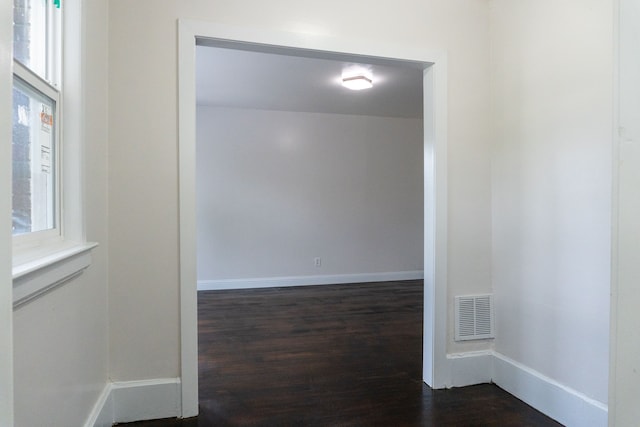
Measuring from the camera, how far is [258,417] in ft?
6.13

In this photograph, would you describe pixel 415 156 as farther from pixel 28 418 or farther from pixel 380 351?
pixel 28 418

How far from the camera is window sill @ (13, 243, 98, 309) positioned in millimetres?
862

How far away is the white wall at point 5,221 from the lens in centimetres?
50

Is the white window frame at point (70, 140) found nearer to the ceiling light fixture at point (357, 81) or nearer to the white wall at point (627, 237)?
the white wall at point (627, 237)

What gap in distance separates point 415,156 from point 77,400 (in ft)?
17.8

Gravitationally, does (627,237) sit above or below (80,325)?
above

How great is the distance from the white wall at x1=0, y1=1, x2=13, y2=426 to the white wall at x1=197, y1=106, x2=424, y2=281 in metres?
4.64

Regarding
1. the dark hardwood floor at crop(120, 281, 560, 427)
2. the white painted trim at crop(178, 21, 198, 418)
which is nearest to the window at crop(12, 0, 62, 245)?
the white painted trim at crop(178, 21, 198, 418)

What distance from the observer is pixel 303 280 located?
531 centimetres

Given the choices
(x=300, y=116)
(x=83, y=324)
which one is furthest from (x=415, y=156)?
(x=83, y=324)

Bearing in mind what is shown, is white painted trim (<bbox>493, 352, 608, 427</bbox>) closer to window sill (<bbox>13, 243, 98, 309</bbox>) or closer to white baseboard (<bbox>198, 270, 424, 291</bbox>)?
window sill (<bbox>13, 243, 98, 309</bbox>)

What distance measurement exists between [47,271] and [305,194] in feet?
14.5

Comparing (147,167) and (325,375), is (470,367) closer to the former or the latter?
(325,375)

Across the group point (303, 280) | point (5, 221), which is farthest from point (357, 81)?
point (5, 221)
